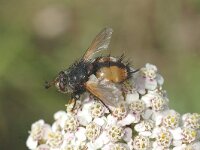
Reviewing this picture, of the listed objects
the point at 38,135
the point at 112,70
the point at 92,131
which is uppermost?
the point at 112,70

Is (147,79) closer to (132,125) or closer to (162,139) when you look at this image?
(132,125)

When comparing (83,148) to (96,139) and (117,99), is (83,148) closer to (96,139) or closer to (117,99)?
(96,139)

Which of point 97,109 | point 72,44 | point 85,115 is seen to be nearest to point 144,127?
point 97,109

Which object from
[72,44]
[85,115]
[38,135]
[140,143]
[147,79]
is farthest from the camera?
[72,44]

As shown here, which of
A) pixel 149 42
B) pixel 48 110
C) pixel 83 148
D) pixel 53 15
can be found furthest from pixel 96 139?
pixel 53 15

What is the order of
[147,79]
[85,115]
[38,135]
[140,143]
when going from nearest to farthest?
1. [140,143]
2. [85,115]
3. [147,79]
4. [38,135]

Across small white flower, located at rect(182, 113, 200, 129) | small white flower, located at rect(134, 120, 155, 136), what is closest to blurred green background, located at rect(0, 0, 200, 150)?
small white flower, located at rect(182, 113, 200, 129)
